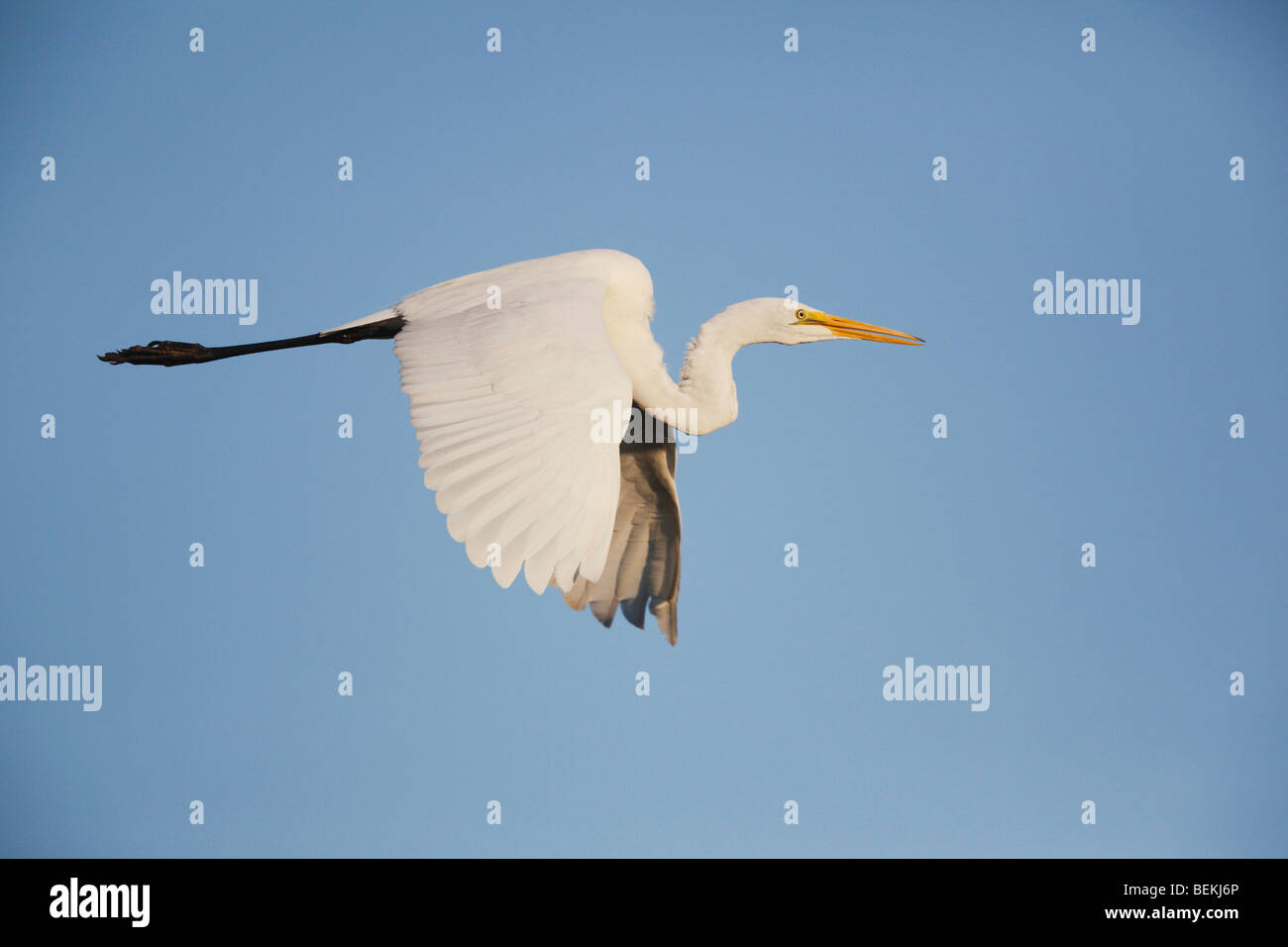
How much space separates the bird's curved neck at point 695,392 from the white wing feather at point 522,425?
538 mm

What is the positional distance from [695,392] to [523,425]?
1563 millimetres

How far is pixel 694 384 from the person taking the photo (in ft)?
17.1

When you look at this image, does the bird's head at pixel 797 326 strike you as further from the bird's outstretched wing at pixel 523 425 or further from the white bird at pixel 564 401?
the bird's outstretched wing at pixel 523 425

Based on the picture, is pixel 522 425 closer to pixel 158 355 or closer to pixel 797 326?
pixel 797 326

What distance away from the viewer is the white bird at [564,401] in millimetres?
3488

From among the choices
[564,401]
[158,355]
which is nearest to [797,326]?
[564,401]

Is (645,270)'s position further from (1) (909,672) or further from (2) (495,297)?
(1) (909,672)

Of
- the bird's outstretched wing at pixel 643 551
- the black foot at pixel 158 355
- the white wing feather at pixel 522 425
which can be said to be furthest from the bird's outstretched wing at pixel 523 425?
the black foot at pixel 158 355

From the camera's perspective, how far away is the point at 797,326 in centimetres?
559

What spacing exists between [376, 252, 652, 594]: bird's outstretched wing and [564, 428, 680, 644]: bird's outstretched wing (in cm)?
Result: 102

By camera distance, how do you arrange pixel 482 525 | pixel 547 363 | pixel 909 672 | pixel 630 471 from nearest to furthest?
pixel 482 525, pixel 547 363, pixel 630 471, pixel 909 672

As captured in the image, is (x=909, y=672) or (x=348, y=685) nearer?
(x=348, y=685)
